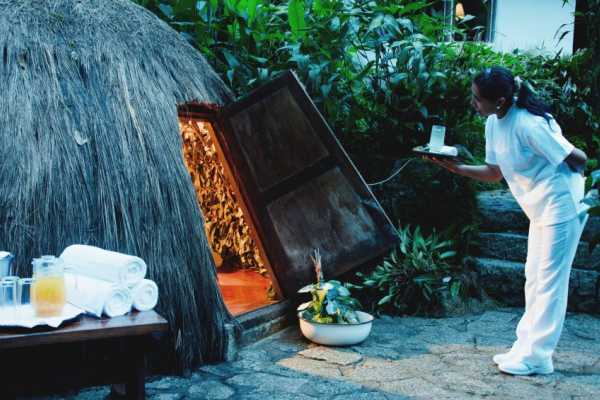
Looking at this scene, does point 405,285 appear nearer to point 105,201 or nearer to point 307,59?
point 307,59

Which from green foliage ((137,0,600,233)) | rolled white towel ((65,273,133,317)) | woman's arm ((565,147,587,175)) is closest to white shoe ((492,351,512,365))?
woman's arm ((565,147,587,175))

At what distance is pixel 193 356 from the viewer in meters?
4.08

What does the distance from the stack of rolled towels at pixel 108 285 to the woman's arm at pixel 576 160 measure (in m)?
2.51

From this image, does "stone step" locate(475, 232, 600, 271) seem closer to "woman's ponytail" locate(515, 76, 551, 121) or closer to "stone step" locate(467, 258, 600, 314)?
"stone step" locate(467, 258, 600, 314)

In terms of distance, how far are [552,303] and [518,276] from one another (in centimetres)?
185

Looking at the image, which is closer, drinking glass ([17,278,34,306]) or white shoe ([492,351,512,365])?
drinking glass ([17,278,34,306])

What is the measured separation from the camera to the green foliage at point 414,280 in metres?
5.48

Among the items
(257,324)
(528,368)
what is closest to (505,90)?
(528,368)

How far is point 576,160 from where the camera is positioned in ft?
12.5

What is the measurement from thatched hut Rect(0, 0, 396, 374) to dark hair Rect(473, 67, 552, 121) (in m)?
1.29

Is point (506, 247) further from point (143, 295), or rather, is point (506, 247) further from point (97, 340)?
point (97, 340)

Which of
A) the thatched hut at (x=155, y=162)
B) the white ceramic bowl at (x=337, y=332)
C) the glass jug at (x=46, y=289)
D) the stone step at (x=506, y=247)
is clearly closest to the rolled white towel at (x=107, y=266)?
the glass jug at (x=46, y=289)

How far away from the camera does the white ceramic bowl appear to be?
455 centimetres

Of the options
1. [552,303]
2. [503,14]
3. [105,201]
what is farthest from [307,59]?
[503,14]
